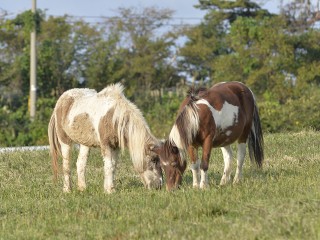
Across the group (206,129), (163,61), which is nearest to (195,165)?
(206,129)

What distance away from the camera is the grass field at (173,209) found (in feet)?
25.5

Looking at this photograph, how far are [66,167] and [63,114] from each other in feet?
2.72

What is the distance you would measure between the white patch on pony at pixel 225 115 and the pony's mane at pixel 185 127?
25 centimetres

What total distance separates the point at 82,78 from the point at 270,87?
10179 millimetres

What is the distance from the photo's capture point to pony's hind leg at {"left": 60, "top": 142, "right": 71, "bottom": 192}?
1253 centimetres

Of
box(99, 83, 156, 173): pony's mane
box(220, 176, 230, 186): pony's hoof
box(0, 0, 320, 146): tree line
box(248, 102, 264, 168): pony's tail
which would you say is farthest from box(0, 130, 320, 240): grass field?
box(0, 0, 320, 146): tree line

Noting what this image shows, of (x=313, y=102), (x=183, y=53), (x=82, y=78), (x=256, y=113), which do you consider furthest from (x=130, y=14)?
(x=256, y=113)

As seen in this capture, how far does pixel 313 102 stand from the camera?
89.7ft

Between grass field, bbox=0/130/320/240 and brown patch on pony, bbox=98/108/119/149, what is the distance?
711mm

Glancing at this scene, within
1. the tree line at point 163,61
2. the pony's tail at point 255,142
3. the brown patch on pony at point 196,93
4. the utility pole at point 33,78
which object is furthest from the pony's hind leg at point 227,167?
the utility pole at point 33,78

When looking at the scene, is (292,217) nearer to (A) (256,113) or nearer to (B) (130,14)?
(A) (256,113)

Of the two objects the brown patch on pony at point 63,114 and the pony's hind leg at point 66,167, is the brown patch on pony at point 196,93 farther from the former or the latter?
the pony's hind leg at point 66,167

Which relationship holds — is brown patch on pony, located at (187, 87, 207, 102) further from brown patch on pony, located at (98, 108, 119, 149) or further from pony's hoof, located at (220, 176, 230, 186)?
pony's hoof, located at (220, 176, 230, 186)

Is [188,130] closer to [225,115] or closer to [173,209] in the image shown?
[225,115]
